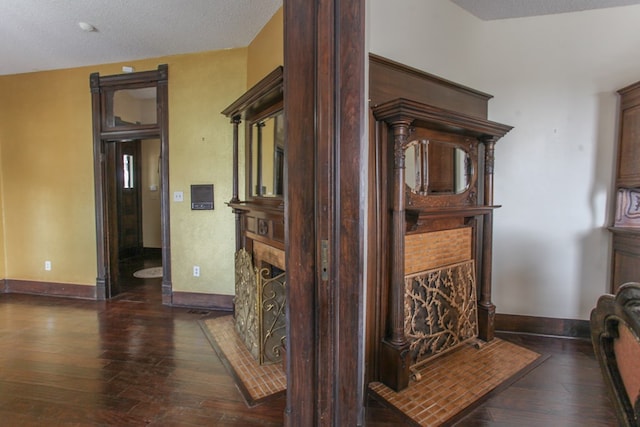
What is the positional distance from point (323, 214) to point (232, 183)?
2287 mm

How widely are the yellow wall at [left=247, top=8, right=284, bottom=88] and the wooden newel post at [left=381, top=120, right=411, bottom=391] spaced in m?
1.16

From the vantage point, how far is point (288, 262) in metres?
1.04

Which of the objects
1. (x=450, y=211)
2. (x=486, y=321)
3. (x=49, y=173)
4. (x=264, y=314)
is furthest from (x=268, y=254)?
(x=49, y=173)

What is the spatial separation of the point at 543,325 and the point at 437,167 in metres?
1.72

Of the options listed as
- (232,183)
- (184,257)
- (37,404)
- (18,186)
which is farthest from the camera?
(18,186)

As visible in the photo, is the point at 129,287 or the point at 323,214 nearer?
the point at 323,214

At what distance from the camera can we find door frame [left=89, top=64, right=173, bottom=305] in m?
3.21

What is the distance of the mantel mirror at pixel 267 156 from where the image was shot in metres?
2.12

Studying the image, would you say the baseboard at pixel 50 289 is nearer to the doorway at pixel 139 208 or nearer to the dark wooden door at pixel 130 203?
the doorway at pixel 139 208

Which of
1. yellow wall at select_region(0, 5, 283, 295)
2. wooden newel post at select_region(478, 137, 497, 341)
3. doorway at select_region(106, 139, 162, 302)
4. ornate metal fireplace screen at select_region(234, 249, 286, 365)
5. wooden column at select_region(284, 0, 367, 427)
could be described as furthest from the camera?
doorway at select_region(106, 139, 162, 302)

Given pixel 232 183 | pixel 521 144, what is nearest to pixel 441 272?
pixel 521 144

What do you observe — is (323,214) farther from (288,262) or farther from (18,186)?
(18,186)

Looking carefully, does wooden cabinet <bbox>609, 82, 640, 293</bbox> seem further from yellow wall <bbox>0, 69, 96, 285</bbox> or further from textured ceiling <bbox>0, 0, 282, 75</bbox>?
yellow wall <bbox>0, 69, 96, 285</bbox>

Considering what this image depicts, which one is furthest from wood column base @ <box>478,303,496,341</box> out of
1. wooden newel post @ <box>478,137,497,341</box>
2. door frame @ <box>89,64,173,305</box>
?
door frame @ <box>89,64,173,305</box>
